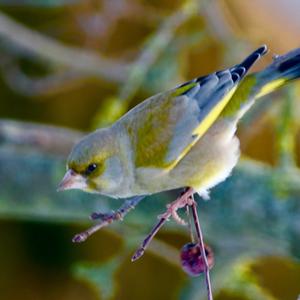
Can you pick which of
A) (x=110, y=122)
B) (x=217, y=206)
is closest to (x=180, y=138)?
(x=217, y=206)

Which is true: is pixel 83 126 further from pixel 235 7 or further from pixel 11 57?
pixel 235 7

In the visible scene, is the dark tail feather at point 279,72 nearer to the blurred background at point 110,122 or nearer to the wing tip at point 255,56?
the wing tip at point 255,56

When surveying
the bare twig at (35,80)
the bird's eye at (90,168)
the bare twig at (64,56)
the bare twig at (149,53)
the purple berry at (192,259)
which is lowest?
the purple berry at (192,259)

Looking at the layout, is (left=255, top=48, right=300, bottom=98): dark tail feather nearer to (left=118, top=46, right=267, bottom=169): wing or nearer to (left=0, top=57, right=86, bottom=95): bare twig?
(left=118, top=46, right=267, bottom=169): wing

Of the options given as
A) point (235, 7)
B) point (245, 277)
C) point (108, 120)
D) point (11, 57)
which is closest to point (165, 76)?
point (108, 120)

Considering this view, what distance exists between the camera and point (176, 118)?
1385mm

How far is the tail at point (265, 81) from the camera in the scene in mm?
1316

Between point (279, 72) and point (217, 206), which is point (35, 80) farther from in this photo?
point (279, 72)

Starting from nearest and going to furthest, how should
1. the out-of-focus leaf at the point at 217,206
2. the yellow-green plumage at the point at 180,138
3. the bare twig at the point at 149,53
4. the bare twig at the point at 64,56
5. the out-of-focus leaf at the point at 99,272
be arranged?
the yellow-green plumage at the point at 180,138, the out-of-focus leaf at the point at 217,206, the out-of-focus leaf at the point at 99,272, the bare twig at the point at 149,53, the bare twig at the point at 64,56

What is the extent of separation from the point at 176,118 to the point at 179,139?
44mm

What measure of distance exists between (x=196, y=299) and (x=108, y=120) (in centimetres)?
50

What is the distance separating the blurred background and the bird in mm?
496

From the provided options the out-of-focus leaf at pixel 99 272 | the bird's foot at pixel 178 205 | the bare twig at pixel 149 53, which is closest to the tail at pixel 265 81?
the bird's foot at pixel 178 205

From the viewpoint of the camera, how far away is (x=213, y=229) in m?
1.95
